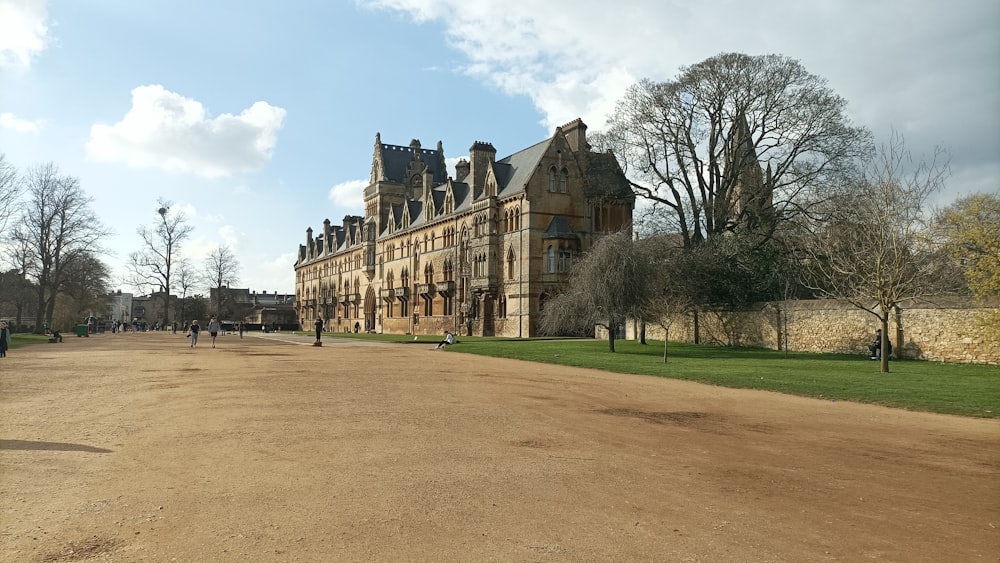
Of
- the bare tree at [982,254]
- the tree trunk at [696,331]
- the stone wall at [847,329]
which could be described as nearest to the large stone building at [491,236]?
the tree trunk at [696,331]

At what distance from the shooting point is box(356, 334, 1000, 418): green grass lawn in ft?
55.1

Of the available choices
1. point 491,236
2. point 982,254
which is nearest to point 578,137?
point 491,236

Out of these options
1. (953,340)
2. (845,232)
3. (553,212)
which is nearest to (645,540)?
(953,340)

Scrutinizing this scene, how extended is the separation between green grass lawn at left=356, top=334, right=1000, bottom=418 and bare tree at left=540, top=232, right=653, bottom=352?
2203mm

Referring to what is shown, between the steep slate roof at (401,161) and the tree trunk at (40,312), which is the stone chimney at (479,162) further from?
the tree trunk at (40,312)

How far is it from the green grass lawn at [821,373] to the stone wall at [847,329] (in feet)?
3.91

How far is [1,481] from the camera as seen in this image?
7922 mm

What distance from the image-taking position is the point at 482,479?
28.1 ft

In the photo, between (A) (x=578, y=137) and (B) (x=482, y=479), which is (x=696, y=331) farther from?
(B) (x=482, y=479)

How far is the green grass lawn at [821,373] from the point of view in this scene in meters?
16.8

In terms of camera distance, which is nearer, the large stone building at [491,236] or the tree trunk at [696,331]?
the tree trunk at [696,331]

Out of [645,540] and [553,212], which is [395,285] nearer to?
[553,212]

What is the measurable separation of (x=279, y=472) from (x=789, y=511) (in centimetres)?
638

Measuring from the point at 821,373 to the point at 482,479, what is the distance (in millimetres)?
18901
